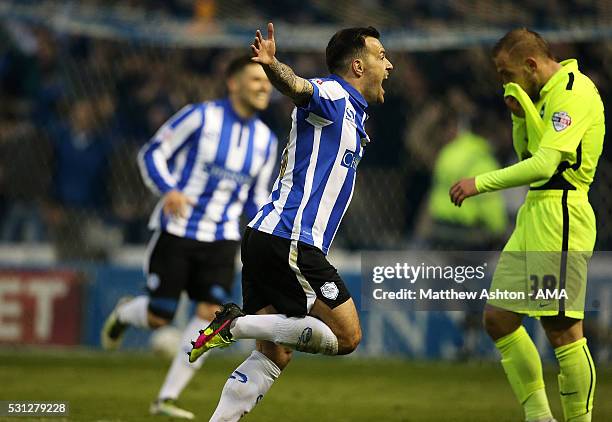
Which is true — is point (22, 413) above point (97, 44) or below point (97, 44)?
below

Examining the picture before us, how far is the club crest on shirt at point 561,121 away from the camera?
6195 mm

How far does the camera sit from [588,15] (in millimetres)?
10797

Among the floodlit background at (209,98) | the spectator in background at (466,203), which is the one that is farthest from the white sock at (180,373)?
the spectator in background at (466,203)

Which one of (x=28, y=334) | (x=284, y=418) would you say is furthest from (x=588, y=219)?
(x=28, y=334)

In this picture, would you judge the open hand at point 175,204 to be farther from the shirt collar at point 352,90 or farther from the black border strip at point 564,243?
the black border strip at point 564,243

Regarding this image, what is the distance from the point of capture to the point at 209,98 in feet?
42.7

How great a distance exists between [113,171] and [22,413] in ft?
19.8

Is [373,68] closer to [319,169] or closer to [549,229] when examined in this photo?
[319,169]

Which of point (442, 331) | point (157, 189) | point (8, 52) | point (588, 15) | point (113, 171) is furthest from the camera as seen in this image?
point (8, 52)

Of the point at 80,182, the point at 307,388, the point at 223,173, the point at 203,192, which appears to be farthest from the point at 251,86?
the point at 80,182

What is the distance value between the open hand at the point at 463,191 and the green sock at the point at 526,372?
90 cm

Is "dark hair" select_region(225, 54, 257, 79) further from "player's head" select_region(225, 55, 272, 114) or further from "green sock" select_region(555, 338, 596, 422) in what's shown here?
"green sock" select_region(555, 338, 596, 422)

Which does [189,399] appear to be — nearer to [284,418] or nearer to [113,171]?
[284,418]

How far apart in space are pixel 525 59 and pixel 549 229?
2.96ft
